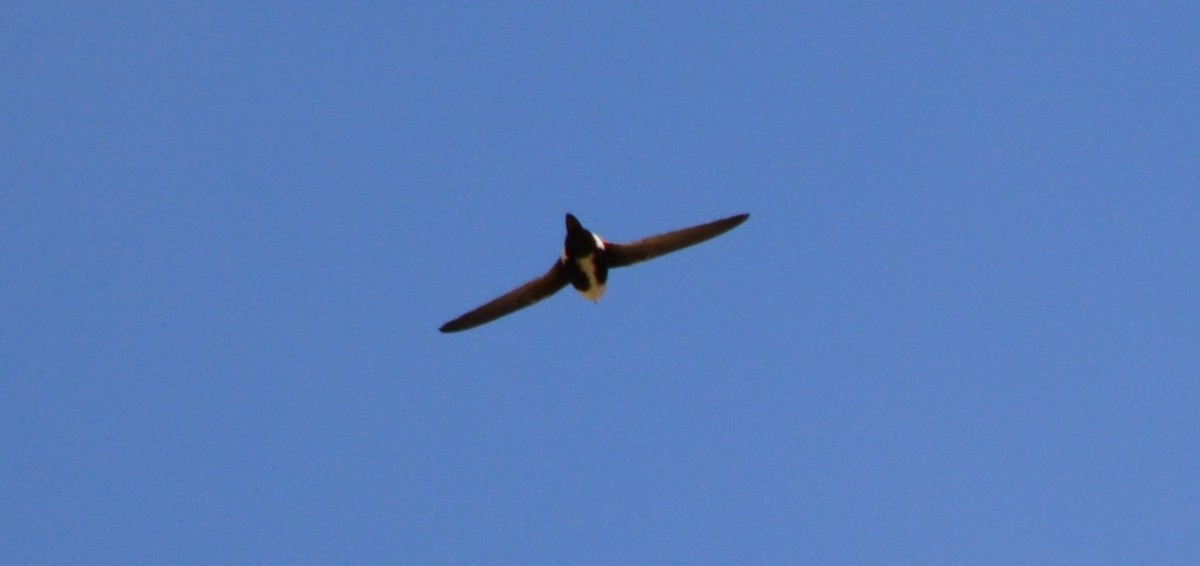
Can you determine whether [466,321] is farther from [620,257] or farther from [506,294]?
[620,257]

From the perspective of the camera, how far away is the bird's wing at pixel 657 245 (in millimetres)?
25391

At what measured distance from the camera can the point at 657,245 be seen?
25.6 metres

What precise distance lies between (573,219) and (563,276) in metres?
1.15

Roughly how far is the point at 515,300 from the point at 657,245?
2096mm

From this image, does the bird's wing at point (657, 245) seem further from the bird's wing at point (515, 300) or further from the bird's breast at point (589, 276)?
the bird's wing at point (515, 300)

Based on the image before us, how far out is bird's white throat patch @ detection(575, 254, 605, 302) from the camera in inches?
997

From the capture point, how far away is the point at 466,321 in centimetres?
2616

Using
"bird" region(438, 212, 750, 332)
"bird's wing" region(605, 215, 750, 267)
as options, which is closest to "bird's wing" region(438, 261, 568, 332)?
"bird" region(438, 212, 750, 332)

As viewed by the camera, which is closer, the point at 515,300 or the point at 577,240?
the point at 577,240

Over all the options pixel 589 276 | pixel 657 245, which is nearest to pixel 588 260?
pixel 589 276

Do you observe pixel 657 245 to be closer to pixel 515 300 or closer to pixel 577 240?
pixel 577 240

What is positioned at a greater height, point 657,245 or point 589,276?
point 657,245

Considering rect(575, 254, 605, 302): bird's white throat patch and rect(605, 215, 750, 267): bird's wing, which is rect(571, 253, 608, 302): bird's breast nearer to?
rect(575, 254, 605, 302): bird's white throat patch

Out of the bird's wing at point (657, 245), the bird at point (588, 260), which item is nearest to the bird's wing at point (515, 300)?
the bird at point (588, 260)
